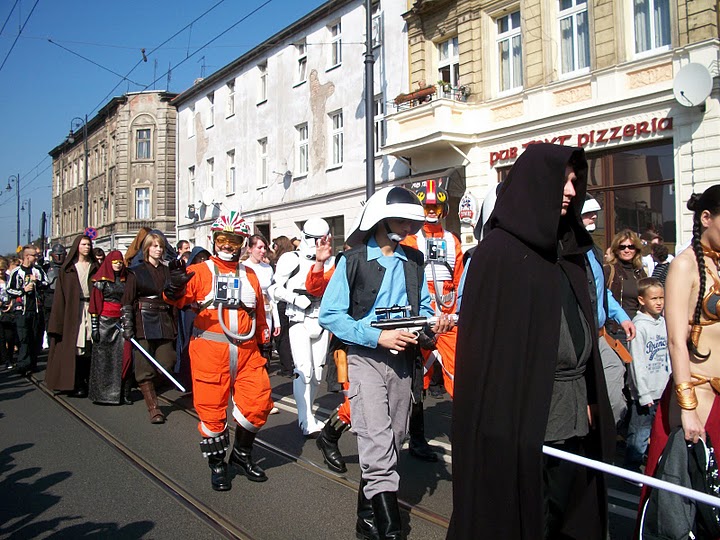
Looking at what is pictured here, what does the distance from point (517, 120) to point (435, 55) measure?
165 inches

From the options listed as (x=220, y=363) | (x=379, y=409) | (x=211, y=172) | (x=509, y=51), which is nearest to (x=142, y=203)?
(x=211, y=172)

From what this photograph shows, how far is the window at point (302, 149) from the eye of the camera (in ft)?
87.0

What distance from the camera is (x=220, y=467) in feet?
16.7

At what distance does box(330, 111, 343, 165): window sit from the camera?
79.7 ft

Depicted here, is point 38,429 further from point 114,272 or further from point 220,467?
point 220,467

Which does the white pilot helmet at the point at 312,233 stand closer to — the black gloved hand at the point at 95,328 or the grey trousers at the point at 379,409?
the grey trousers at the point at 379,409

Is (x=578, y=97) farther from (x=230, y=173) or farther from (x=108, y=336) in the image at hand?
(x=230, y=173)

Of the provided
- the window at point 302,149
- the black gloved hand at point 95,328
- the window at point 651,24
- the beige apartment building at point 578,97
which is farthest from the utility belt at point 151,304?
the window at point 302,149

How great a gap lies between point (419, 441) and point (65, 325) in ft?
18.3

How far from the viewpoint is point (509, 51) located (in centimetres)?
1792

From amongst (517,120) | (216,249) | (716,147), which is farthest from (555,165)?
(517,120)

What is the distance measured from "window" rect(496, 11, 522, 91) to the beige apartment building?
0.11 feet

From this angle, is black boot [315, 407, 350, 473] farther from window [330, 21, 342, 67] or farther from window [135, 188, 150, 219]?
window [135, 188, 150, 219]

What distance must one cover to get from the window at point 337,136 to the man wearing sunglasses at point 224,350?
1907cm
